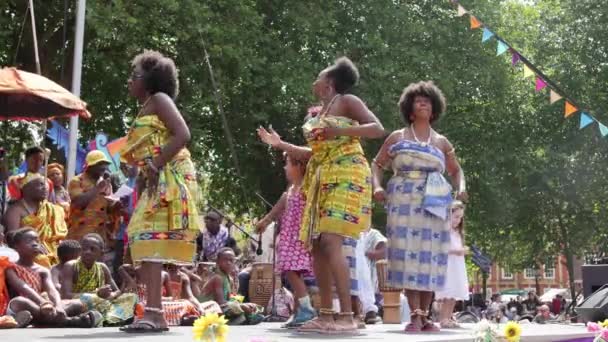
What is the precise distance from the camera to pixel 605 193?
32.6m

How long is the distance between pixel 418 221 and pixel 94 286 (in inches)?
131

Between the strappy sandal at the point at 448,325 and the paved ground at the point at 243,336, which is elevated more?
the strappy sandal at the point at 448,325

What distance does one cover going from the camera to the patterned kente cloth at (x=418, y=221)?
7.72m

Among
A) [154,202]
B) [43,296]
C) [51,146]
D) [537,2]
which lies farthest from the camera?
[537,2]

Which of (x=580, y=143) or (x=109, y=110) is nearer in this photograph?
(x=109, y=110)

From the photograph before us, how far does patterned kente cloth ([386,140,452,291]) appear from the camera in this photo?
25.3 ft

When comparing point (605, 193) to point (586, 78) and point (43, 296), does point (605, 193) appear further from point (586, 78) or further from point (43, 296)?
point (43, 296)

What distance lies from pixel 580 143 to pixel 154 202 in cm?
2720

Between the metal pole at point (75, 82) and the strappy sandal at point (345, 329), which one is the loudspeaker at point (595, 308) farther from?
the metal pole at point (75, 82)

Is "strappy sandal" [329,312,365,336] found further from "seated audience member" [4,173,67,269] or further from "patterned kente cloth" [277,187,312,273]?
"seated audience member" [4,173,67,269]

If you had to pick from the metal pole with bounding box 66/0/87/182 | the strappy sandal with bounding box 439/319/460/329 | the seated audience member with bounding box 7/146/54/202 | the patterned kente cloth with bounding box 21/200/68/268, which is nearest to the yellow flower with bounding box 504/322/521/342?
the strappy sandal with bounding box 439/319/460/329

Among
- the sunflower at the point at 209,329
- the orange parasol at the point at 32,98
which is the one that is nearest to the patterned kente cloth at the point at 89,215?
the orange parasol at the point at 32,98

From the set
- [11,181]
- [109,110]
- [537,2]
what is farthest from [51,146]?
[537,2]

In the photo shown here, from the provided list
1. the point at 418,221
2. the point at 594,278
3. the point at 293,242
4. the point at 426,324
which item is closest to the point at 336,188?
the point at 418,221
